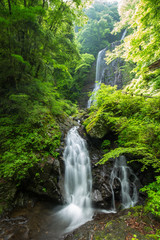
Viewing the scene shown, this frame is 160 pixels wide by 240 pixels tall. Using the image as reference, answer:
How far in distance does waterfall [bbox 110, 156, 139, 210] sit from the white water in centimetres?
118

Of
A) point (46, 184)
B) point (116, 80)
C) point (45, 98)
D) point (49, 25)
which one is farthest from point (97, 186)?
point (116, 80)

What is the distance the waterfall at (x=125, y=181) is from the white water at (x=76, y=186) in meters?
1.18

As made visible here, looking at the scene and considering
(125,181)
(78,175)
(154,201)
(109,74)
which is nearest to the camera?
(154,201)

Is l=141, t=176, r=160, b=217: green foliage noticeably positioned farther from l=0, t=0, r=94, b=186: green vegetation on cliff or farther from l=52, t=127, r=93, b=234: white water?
l=0, t=0, r=94, b=186: green vegetation on cliff

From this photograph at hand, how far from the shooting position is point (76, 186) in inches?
208

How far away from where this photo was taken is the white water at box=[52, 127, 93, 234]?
3.91m

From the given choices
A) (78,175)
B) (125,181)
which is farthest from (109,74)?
(78,175)

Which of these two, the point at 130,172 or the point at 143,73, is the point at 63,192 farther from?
the point at 143,73

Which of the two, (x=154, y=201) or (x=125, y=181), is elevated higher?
(x=154, y=201)

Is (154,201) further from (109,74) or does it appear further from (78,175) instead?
(109,74)

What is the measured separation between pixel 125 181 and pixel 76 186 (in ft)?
7.61

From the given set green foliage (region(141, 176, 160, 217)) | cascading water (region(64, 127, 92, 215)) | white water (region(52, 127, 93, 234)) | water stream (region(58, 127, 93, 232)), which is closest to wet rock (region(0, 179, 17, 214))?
white water (region(52, 127, 93, 234))

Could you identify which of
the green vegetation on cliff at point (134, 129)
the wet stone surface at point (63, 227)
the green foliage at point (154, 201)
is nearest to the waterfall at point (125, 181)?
the green vegetation on cliff at point (134, 129)

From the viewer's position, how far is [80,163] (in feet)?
19.7
